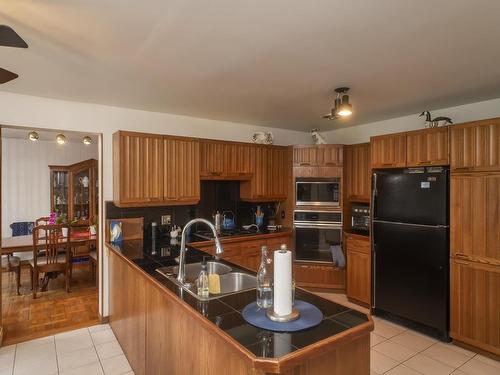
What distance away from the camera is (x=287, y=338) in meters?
1.28

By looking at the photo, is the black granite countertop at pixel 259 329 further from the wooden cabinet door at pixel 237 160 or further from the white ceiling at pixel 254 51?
the wooden cabinet door at pixel 237 160

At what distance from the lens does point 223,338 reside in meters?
1.29

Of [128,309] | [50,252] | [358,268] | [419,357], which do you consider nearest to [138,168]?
[128,309]

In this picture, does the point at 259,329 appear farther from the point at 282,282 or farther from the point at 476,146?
the point at 476,146

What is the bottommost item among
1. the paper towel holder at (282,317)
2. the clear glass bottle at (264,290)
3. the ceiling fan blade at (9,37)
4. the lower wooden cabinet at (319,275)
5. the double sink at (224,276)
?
the lower wooden cabinet at (319,275)

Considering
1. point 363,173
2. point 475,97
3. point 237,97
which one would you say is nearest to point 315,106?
point 237,97

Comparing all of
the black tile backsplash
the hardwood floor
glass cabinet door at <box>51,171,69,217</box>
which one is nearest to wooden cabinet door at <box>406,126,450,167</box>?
the black tile backsplash

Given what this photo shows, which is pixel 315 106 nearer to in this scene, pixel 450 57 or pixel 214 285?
pixel 450 57

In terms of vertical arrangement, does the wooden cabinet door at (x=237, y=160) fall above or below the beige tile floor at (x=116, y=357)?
above

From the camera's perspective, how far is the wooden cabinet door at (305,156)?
4.41 meters

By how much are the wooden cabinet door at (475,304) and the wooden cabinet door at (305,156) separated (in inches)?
82.9

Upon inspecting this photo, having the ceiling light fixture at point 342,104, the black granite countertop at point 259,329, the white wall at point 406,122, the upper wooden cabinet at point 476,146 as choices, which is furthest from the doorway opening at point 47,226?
the upper wooden cabinet at point 476,146

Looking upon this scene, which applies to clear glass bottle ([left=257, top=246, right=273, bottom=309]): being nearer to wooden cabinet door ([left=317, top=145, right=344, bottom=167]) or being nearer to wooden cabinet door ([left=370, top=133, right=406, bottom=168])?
wooden cabinet door ([left=370, top=133, right=406, bottom=168])

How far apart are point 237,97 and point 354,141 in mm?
2362
